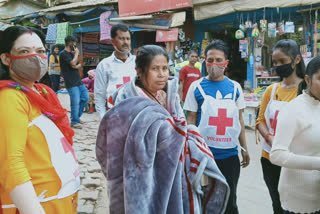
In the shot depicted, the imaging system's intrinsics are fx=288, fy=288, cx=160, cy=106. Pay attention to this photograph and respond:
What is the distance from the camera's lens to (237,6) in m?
6.30

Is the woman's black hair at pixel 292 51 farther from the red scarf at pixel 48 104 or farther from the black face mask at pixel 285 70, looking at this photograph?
the red scarf at pixel 48 104

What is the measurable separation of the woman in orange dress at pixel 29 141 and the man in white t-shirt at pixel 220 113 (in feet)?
4.01

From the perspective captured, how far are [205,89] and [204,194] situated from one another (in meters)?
1.10

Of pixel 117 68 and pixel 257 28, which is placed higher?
pixel 257 28

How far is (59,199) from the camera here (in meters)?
1.35

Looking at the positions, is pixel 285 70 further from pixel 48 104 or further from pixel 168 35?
pixel 168 35

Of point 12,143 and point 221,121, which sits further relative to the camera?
point 221,121

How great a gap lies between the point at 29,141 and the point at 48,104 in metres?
0.21

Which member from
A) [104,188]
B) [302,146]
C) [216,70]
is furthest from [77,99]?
[302,146]

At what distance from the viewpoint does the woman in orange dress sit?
3.76 feet

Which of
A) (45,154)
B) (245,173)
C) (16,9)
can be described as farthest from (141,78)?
(16,9)

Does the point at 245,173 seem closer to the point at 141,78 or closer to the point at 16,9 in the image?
the point at 141,78

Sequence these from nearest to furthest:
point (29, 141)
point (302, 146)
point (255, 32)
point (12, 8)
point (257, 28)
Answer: point (29, 141) → point (302, 146) → point (255, 32) → point (257, 28) → point (12, 8)

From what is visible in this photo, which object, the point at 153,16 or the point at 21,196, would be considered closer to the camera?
the point at 21,196
